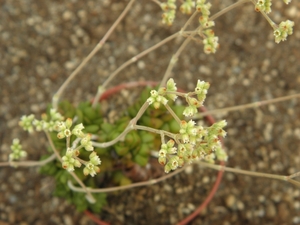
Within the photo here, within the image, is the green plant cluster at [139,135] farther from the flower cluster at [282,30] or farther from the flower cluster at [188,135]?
the flower cluster at [282,30]

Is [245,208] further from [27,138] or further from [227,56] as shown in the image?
[27,138]

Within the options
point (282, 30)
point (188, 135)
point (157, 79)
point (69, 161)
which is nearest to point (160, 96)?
point (188, 135)

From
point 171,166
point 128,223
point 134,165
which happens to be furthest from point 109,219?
point 171,166

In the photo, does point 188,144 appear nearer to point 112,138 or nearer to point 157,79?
point 112,138

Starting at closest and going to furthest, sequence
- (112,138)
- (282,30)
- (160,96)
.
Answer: (160,96), (282,30), (112,138)

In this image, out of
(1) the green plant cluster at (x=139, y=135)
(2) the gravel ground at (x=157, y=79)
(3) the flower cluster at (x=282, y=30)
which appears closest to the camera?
(3) the flower cluster at (x=282, y=30)

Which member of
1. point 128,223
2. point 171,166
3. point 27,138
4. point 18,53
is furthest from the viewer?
point 18,53

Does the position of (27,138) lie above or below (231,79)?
below

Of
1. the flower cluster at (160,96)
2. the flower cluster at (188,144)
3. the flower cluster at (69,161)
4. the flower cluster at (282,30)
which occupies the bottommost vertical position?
the flower cluster at (69,161)

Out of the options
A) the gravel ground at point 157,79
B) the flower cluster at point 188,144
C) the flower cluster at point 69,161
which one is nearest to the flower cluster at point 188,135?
the flower cluster at point 188,144
